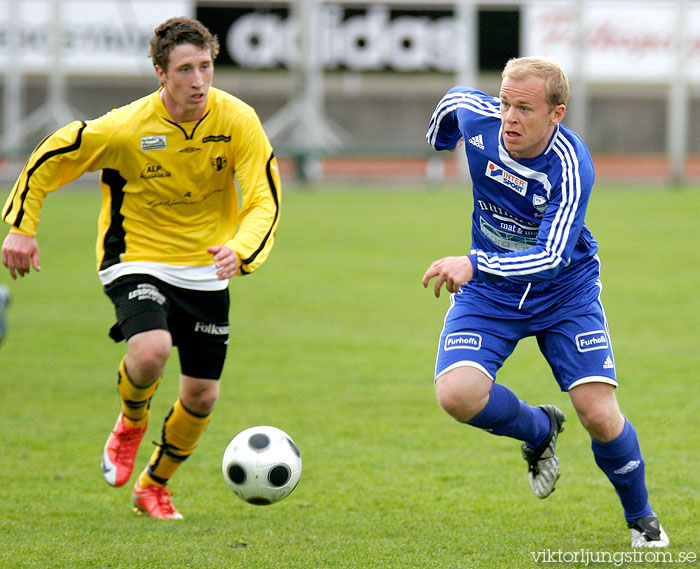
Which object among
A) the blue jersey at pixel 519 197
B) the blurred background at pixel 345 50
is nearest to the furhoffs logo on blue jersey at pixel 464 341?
the blue jersey at pixel 519 197

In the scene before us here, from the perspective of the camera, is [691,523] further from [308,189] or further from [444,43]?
[444,43]

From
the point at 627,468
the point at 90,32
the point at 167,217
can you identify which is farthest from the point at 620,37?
the point at 627,468

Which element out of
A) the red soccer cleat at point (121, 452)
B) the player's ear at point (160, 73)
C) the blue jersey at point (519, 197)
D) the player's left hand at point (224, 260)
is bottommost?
the red soccer cleat at point (121, 452)

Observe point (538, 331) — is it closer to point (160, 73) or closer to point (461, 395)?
point (461, 395)

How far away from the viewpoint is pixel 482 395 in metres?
4.33

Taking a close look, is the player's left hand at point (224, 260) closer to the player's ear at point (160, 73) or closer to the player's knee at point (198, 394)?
the player's knee at point (198, 394)

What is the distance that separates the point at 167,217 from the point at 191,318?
49cm

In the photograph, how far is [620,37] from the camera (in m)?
33.1

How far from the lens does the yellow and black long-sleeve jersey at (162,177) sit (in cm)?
474

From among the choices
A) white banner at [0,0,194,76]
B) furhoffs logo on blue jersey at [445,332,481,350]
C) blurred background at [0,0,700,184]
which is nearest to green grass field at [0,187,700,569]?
furhoffs logo on blue jersey at [445,332,481,350]

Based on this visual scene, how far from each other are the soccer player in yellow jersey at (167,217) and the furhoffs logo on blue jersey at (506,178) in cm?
103

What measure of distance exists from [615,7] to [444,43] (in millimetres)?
5681

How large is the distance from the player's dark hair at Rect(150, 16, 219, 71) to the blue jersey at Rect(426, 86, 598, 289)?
3.60ft

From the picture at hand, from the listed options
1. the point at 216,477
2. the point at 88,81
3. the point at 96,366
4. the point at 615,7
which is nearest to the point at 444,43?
the point at 615,7
